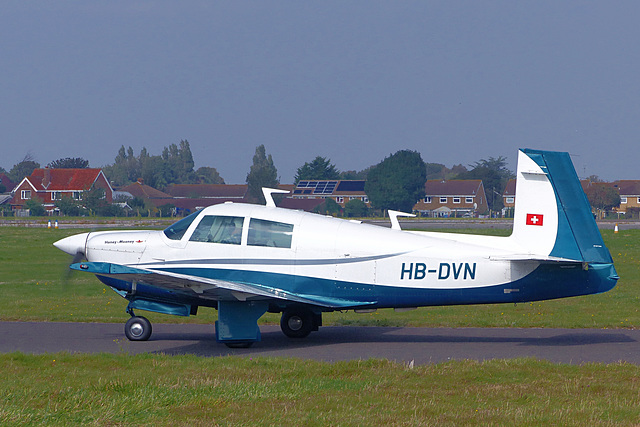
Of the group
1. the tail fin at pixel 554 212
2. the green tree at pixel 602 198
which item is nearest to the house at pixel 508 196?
the green tree at pixel 602 198

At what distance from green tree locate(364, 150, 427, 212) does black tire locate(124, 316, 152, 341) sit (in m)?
72.1

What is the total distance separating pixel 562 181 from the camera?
11547 mm

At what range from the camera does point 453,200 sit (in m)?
111

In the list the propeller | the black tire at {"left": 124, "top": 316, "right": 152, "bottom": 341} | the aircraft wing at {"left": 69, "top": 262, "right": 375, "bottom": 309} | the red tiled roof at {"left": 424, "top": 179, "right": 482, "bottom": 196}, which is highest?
the red tiled roof at {"left": 424, "top": 179, "right": 482, "bottom": 196}

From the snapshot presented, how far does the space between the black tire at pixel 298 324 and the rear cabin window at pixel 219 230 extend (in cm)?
182

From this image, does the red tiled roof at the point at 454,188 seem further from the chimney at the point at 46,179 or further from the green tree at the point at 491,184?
the chimney at the point at 46,179

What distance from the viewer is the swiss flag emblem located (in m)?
11.5

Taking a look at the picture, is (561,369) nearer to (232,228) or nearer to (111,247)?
(232,228)

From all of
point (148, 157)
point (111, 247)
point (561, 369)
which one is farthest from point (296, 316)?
point (148, 157)

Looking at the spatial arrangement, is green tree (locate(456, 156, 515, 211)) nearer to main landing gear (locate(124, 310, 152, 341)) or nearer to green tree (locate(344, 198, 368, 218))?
green tree (locate(344, 198, 368, 218))

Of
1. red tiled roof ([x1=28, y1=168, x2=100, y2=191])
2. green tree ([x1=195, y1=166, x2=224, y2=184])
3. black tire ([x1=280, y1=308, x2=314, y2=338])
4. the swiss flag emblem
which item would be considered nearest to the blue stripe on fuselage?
the swiss flag emblem

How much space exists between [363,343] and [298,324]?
51.9 inches

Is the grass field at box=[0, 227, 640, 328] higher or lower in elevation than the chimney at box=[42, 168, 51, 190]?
lower

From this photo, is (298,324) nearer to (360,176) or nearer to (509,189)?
(509,189)
